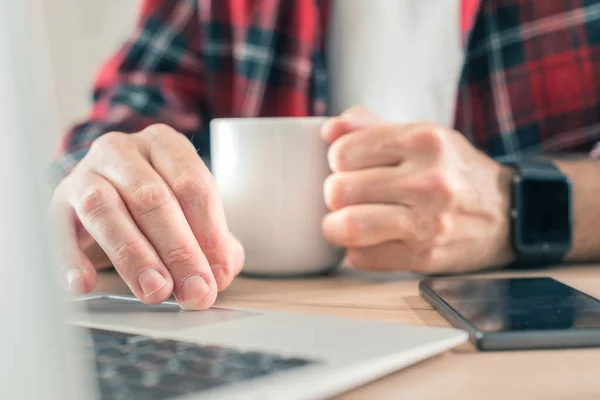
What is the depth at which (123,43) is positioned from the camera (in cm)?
88

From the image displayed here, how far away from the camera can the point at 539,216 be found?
56 centimetres

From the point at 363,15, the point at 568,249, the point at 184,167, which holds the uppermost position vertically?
the point at 363,15

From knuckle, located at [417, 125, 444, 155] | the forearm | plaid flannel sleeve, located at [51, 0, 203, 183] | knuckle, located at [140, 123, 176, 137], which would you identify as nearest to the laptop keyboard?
knuckle, located at [140, 123, 176, 137]

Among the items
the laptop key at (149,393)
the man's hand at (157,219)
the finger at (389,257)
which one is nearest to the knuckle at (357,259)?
the finger at (389,257)

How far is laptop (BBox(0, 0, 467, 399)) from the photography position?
119 millimetres

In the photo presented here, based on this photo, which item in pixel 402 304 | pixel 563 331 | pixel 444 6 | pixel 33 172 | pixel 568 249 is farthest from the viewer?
pixel 444 6

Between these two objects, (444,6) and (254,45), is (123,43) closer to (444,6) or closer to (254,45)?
(254,45)

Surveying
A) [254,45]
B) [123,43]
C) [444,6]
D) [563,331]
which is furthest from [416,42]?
[563,331]

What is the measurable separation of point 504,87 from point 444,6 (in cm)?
13

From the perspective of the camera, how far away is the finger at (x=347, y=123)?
50 centimetres

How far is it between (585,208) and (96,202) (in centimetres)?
42

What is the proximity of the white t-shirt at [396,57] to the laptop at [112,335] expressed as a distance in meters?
0.58

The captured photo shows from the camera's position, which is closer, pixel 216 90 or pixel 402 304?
pixel 402 304

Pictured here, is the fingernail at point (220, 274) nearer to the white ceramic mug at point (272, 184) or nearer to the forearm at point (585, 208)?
the white ceramic mug at point (272, 184)
